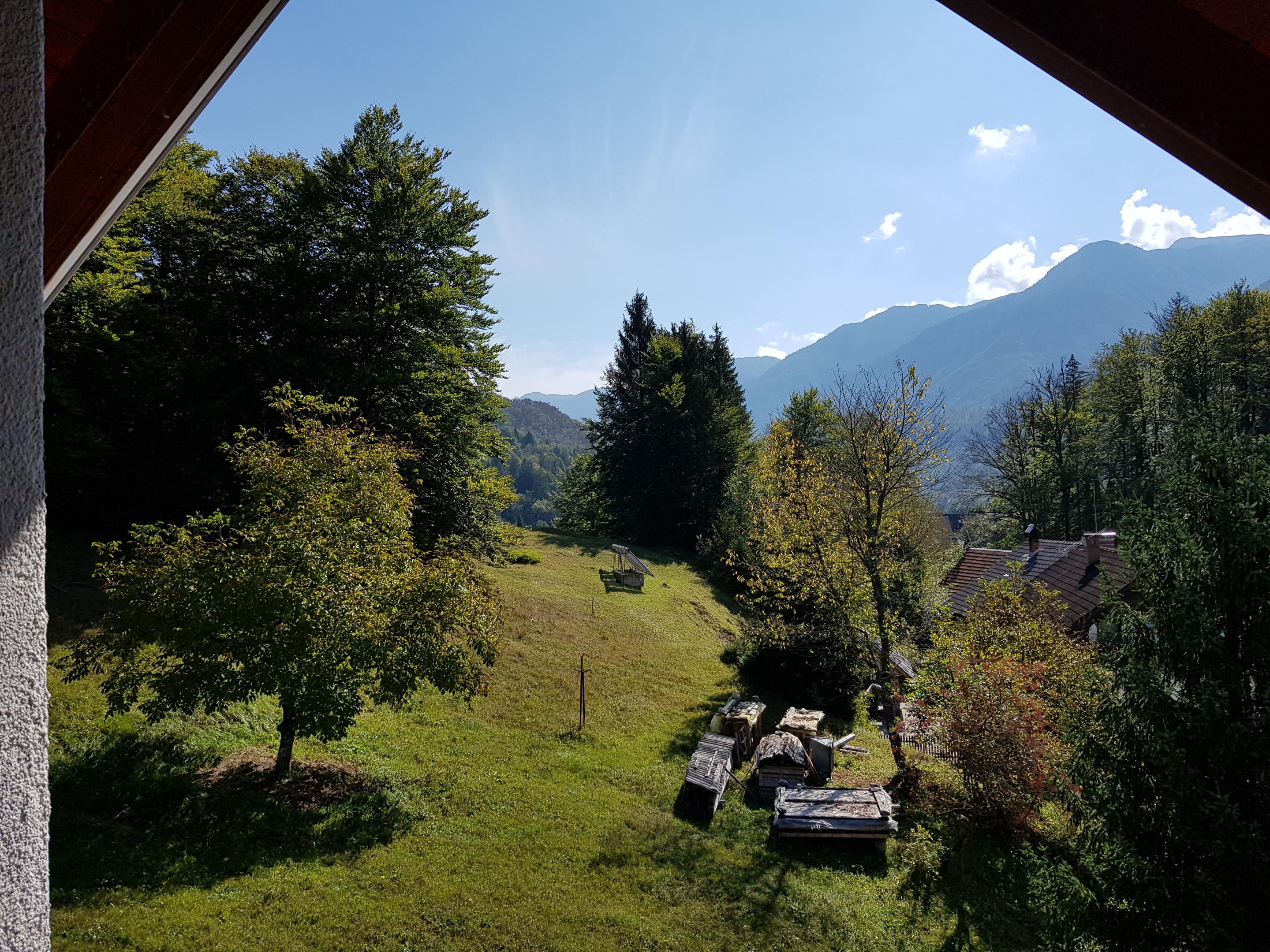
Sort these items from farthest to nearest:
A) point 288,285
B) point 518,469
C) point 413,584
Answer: point 518,469 → point 288,285 → point 413,584

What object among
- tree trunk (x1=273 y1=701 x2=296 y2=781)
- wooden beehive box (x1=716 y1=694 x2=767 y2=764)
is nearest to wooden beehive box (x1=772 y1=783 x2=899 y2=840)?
wooden beehive box (x1=716 y1=694 x2=767 y2=764)

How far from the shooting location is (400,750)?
459 inches

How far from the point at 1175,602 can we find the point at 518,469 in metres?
150

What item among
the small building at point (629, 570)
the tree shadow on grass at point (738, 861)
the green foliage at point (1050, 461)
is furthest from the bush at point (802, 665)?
the green foliage at point (1050, 461)

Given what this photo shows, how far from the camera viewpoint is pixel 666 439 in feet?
147

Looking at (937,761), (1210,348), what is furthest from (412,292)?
(1210,348)

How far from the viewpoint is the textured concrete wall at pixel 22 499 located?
2.54 ft

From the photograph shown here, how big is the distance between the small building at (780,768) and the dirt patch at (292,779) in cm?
749

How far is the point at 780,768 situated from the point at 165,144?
44.2 ft

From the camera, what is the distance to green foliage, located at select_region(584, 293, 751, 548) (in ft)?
144

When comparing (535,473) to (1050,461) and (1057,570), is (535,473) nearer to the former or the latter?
(1050,461)

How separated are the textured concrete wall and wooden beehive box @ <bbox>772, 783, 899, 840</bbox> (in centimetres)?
1173

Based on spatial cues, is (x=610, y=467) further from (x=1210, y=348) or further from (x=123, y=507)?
(x=1210, y=348)

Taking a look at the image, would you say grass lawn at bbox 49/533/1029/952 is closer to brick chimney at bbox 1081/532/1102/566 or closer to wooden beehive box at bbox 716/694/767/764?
wooden beehive box at bbox 716/694/767/764
